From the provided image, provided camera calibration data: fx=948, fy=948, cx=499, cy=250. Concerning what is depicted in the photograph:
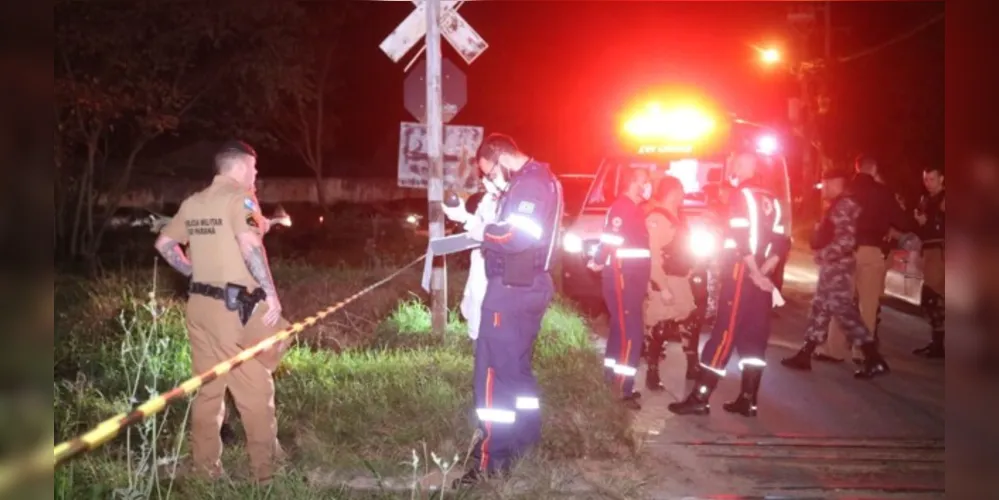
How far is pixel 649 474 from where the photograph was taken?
535 centimetres

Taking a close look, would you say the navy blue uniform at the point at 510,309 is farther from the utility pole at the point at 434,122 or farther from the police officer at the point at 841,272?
the police officer at the point at 841,272

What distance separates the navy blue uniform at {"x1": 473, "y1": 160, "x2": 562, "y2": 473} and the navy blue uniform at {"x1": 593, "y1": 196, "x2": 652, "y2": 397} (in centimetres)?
166

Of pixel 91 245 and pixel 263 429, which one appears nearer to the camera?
pixel 263 429

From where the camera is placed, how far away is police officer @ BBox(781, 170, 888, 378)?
810 cm

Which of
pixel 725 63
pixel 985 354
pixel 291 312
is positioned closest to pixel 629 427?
pixel 985 354

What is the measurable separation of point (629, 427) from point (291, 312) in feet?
16.8

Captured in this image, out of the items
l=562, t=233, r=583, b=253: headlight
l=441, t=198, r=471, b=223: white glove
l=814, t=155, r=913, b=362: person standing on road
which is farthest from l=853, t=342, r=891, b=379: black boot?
l=441, t=198, r=471, b=223: white glove

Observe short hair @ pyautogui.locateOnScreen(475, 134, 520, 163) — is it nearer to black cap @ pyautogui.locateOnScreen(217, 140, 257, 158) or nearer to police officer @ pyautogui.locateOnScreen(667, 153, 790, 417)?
black cap @ pyautogui.locateOnScreen(217, 140, 257, 158)

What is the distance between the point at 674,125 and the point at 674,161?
43cm

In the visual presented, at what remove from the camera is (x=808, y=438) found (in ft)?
20.8

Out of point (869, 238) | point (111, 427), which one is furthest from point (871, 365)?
point (111, 427)

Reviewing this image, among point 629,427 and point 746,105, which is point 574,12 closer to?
point 746,105

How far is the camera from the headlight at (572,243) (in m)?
10.6

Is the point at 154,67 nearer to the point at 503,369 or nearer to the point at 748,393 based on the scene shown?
the point at 748,393
